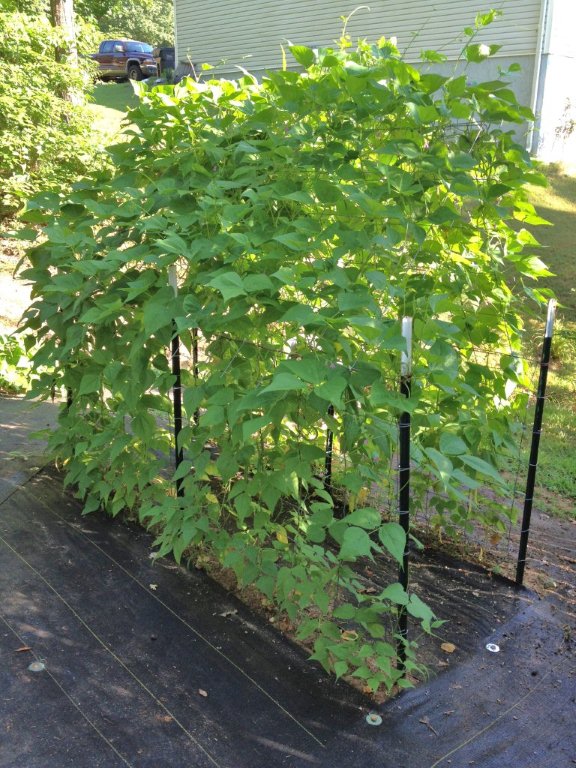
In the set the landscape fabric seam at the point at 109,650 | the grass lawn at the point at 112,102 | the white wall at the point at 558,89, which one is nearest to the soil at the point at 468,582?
the landscape fabric seam at the point at 109,650

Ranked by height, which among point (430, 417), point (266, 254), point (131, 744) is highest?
point (266, 254)

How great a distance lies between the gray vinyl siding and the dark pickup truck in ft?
22.8

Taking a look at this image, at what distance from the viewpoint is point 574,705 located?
256cm

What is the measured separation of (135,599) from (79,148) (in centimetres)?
684

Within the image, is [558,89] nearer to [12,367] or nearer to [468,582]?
[12,367]

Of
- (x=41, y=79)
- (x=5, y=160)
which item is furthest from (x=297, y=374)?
(x=41, y=79)

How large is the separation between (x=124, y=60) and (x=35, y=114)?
18495mm

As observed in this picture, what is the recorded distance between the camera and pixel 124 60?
82.5 feet

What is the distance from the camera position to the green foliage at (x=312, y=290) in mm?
2227

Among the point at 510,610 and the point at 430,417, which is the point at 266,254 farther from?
the point at 510,610

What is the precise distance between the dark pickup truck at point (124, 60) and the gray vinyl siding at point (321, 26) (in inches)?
273

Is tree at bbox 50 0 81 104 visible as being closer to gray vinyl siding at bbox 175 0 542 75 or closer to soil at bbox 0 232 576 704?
gray vinyl siding at bbox 175 0 542 75

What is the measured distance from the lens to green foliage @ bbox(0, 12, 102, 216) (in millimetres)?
8180

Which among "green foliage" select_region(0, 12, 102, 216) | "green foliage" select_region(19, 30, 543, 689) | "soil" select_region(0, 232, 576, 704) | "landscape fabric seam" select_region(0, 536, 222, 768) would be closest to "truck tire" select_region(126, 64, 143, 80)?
"green foliage" select_region(0, 12, 102, 216)
